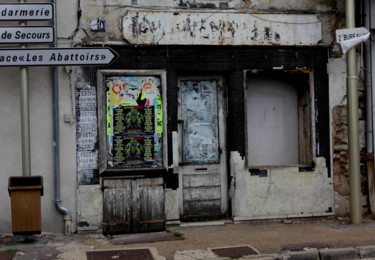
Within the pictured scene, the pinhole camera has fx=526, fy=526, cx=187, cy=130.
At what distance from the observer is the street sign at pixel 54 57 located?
8133 mm

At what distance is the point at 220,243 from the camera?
26.5 feet

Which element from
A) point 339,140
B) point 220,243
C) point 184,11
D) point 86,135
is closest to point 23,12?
point 86,135

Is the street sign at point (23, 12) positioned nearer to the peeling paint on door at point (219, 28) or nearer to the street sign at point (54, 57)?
the street sign at point (54, 57)

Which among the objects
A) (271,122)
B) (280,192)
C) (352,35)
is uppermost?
(352,35)

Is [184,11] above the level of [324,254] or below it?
above

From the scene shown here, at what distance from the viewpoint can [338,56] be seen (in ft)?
32.6

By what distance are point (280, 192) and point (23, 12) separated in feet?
17.8

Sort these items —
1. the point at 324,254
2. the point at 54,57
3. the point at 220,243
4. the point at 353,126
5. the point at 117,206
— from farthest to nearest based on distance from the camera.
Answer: the point at 353,126
the point at 117,206
the point at 54,57
the point at 220,243
the point at 324,254

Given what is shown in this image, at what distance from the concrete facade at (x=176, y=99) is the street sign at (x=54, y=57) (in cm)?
67

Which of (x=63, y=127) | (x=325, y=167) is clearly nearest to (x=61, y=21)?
(x=63, y=127)

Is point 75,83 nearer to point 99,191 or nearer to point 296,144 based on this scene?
point 99,191

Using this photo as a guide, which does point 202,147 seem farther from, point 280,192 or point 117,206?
point 117,206

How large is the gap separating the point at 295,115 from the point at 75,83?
419cm

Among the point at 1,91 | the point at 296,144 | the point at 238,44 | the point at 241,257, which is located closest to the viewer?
the point at 241,257
